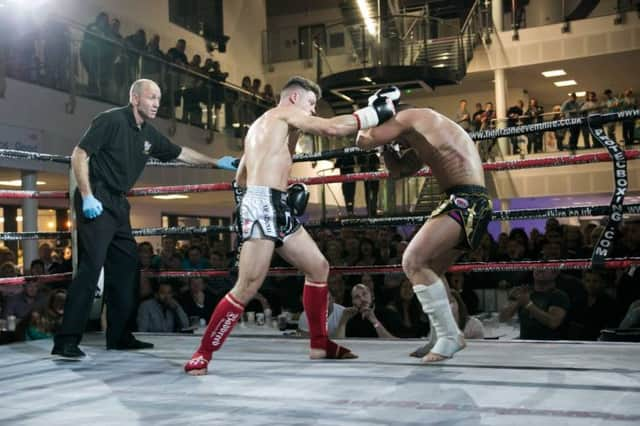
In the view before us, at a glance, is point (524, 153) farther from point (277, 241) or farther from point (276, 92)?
point (277, 241)

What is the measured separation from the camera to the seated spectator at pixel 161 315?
14.8 feet

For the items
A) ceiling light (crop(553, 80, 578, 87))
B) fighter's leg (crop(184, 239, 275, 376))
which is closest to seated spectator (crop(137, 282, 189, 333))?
fighter's leg (crop(184, 239, 275, 376))

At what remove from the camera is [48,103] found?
26.9 ft

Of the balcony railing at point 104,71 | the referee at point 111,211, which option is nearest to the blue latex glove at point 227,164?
the referee at point 111,211

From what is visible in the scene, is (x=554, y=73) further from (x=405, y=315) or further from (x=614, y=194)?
(x=614, y=194)

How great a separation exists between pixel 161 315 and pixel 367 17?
7.83m

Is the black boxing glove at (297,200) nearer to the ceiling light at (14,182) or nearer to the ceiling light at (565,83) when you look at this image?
the ceiling light at (14,182)

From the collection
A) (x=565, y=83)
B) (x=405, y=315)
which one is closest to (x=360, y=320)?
(x=405, y=315)

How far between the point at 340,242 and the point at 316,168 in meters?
7.28

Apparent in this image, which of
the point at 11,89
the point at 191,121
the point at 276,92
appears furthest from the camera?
the point at 276,92

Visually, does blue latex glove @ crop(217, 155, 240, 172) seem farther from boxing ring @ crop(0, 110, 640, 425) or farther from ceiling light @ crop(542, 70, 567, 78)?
ceiling light @ crop(542, 70, 567, 78)

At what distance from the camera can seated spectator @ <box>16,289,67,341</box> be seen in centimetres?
372

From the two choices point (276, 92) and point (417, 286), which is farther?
point (276, 92)

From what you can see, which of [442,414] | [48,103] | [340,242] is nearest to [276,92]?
[48,103]
